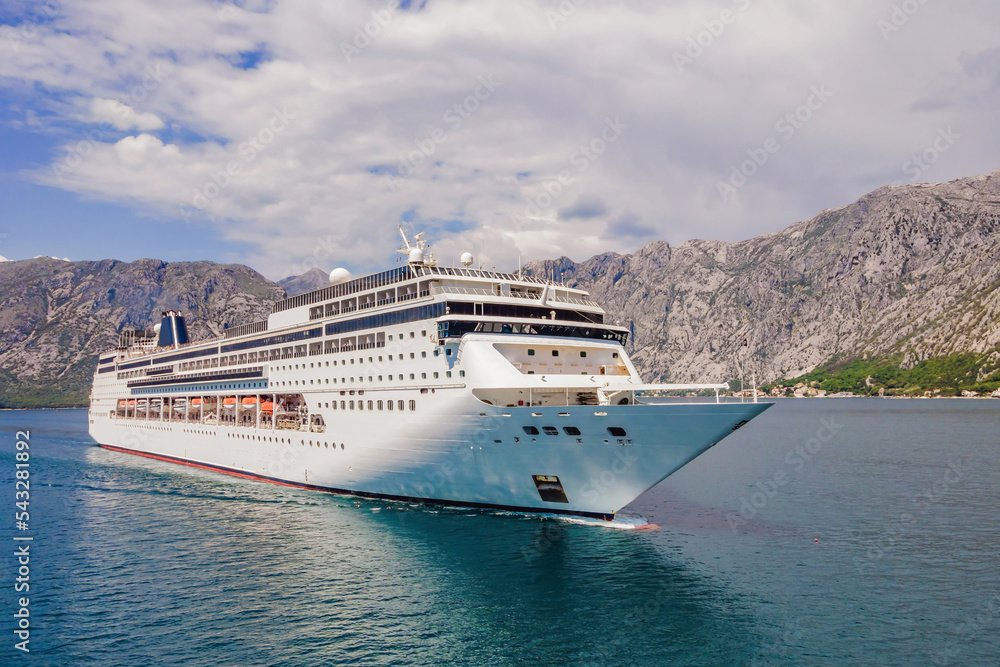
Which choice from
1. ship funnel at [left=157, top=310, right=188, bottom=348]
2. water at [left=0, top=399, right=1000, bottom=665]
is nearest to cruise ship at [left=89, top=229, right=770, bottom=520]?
water at [left=0, top=399, right=1000, bottom=665]

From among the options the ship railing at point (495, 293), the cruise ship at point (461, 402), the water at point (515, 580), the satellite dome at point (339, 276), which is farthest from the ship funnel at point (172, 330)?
the ship railing at point (495, 293)

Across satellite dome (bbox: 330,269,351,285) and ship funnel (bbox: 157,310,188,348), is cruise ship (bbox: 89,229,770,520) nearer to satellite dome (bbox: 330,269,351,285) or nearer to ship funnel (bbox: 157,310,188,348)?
satellite dome (bbox: 330,269,351,285)

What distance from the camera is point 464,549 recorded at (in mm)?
27781

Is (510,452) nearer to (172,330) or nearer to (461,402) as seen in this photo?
(461,402)

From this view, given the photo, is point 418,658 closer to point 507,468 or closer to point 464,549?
point 464,549

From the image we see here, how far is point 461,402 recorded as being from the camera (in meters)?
31.1

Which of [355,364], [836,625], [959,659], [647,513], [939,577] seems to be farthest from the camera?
[355,364]

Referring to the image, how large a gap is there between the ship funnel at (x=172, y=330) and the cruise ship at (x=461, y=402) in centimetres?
3294

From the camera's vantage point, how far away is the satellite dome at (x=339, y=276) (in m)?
45.0

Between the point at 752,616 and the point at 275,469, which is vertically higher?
the point at 275,469

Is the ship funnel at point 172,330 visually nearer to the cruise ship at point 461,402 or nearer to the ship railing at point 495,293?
the cruise ship at point 461,402

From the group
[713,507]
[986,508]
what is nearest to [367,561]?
[713,507]

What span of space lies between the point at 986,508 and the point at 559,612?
30.8m

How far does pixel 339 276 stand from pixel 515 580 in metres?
28.8
